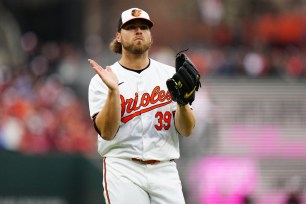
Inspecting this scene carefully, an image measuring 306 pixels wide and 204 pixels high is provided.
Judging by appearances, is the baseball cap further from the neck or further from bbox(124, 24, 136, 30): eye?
the neck

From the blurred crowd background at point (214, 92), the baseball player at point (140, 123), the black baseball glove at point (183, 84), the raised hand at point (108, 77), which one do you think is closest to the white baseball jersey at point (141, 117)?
the baseball player at point (140, 123)

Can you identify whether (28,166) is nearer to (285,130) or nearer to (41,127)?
(41,127)

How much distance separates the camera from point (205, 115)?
20.2 meters

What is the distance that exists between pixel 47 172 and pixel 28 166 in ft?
0.91

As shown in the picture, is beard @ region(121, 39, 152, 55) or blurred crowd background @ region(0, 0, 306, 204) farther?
blurred crowd background @ region(0, 0, 306, 204)

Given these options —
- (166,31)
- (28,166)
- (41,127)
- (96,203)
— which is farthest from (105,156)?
(166,31)

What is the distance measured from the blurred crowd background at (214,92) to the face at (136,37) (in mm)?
5843

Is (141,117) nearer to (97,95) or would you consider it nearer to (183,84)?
(97,95)

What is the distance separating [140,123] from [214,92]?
1279cm

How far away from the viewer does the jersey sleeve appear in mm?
8094

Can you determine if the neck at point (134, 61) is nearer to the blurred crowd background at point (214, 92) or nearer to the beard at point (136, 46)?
the beard at point (136, 46)

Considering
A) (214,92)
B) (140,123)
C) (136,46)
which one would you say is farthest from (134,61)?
(214,92)

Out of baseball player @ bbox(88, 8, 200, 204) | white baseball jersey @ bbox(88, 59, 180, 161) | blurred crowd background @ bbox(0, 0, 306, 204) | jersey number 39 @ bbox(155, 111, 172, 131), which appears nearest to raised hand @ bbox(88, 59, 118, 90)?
baseball player @ bbox(88, 8, 200, 204)

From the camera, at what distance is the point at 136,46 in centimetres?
805
